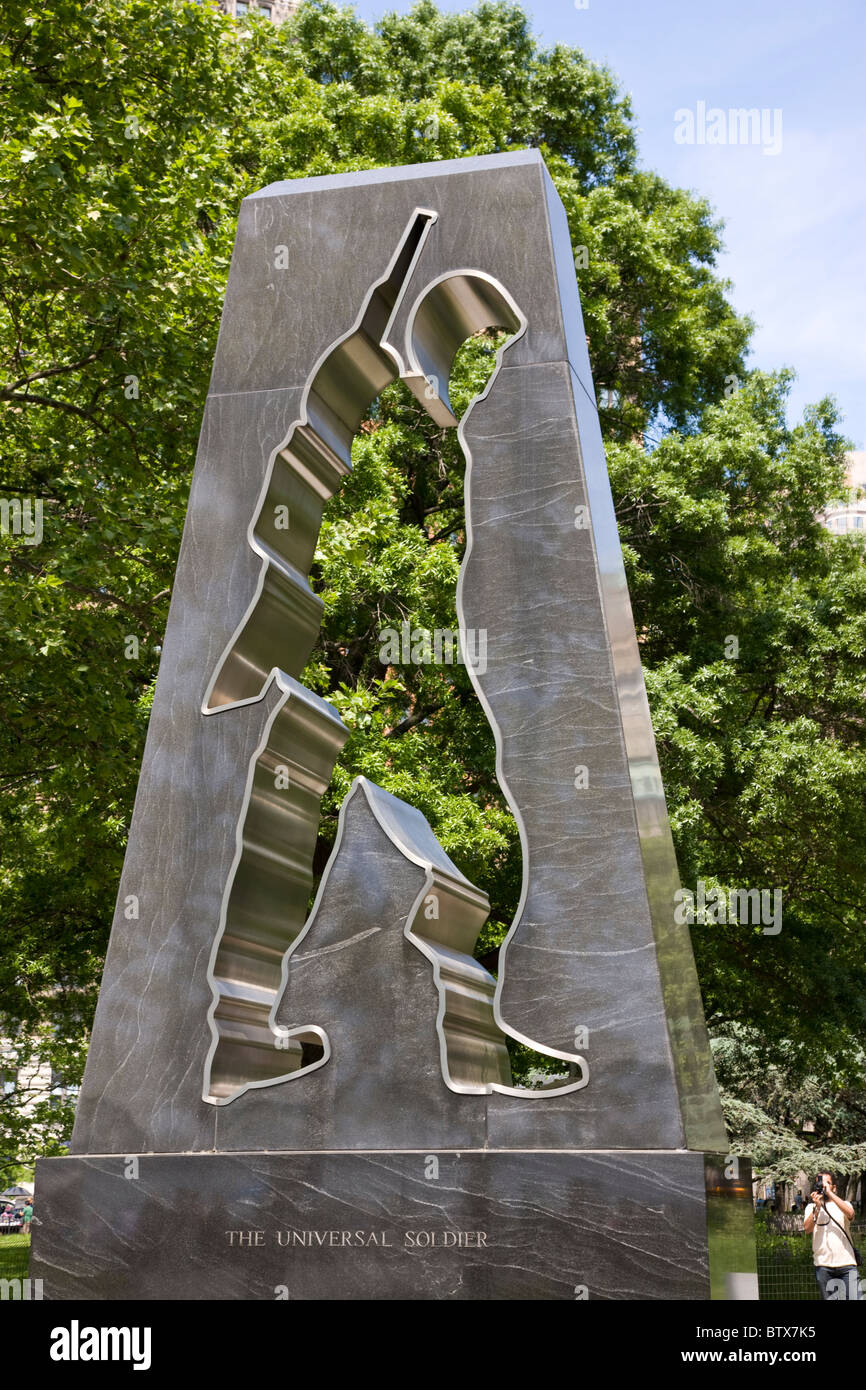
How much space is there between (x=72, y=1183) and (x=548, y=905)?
2066mm

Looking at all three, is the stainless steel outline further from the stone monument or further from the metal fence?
the metal fence

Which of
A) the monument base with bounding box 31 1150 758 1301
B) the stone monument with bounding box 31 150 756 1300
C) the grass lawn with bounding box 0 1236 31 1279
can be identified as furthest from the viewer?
the grass lawn with bounding box 0 1236 31 1279

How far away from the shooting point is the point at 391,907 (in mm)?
4953

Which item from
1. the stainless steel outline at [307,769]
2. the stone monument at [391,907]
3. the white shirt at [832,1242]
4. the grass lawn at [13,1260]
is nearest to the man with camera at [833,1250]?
the white shirt at [832,1242]

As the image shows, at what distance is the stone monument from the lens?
448cm

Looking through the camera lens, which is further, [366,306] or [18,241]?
[18,241]

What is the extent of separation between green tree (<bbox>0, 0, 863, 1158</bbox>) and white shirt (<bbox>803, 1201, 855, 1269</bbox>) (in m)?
3.85

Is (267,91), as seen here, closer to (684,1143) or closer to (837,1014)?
(837,1014)

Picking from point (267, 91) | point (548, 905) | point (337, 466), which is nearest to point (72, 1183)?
point (548, 905)

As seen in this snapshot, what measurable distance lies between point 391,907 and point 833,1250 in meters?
7.78

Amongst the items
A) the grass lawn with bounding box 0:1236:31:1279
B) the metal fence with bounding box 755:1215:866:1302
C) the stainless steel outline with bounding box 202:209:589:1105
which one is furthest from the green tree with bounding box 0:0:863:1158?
the stainless steel outline with bounding box 202:209:589:1105

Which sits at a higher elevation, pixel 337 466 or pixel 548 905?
pixel 337 466

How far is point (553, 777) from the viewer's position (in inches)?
197

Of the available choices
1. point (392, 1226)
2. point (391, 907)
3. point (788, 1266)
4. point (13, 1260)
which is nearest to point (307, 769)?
point (391, 907)
